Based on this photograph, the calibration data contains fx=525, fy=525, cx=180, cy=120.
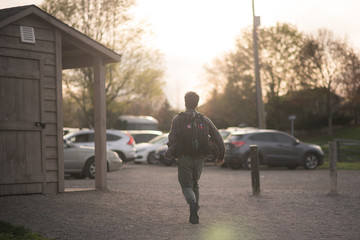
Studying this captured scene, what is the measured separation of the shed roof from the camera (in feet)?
31.2

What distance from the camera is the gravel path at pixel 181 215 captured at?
6.36m

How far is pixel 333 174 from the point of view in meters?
10.8

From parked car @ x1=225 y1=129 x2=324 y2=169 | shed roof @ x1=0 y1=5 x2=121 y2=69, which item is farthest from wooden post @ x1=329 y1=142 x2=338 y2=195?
parked car @ x1=225 y1=129 x2=324 y2=169

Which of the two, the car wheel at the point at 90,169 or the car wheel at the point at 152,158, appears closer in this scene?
the car wheel at the point at 90,169

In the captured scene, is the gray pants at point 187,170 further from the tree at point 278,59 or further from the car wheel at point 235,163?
the tree at point 278,59

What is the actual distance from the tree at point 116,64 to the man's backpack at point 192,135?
2689 cm

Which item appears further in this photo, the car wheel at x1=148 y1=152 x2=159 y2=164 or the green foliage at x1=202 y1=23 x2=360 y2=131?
the green foliage at x1=202 y1=23 x2=360 y2=131

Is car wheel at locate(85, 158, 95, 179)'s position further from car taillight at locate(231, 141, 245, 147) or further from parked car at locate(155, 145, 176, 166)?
parked car at locate(155, 145, 176, 166)

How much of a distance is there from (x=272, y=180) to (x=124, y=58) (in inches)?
873

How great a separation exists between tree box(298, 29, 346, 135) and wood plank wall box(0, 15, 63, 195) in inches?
1657

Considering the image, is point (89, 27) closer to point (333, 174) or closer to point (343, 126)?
point (333, 174)

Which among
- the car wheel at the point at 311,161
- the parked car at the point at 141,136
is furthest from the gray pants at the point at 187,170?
the parked car at the point at 141,136

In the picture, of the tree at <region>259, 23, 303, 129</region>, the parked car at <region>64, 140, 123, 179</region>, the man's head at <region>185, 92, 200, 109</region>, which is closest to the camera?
the man's head at <region>185, 92, 200, 109</region>

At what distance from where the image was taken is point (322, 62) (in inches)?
1983
